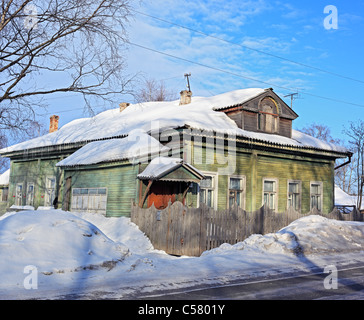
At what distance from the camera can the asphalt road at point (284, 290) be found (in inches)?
264

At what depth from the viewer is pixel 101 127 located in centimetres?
2416

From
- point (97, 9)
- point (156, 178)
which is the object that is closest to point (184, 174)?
point (156, 178)

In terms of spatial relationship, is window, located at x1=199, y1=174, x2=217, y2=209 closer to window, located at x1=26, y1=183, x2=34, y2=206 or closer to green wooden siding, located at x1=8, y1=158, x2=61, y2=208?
green wooden siding, located at x1=8, y1=158, x2=61, y2=208

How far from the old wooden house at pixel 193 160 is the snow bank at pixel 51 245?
639cm

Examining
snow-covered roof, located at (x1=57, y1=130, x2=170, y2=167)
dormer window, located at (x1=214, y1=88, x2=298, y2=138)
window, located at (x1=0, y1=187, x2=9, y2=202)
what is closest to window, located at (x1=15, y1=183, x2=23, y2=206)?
window, located at (x1=0, y1=187, x2=9, y2=202)

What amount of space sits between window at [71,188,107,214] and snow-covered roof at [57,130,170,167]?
1643 millimetres

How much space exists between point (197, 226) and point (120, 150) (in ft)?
21.3

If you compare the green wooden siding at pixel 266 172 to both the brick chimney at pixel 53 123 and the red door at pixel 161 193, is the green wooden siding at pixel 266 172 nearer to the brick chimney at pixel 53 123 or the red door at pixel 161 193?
the red door at pixel 161 193

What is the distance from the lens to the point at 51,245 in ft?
28.3

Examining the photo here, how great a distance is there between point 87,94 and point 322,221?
10.1 metres

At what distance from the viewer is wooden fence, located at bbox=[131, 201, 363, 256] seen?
524 inches

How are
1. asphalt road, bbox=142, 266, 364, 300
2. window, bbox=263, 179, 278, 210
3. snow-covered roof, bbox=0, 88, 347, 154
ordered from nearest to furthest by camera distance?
asphalt road, bbox=142, 266, 364, 300, snow-covered roof, bbox=0, 88, 347, 154, window, bbox=263, 179, 278, 210

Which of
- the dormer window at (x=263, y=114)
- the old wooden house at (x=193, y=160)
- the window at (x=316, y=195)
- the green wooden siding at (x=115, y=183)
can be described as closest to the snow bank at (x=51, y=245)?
the old wooden house at (x=193, y=160)
